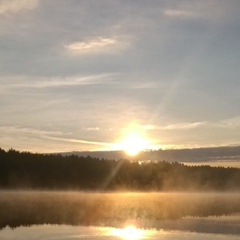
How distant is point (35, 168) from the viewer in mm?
96375

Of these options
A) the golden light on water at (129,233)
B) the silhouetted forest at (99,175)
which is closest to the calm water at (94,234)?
the golden light on water at (129,233)

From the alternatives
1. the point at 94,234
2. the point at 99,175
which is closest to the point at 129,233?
the point at 94,234

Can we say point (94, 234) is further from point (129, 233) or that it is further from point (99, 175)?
point (99, 175)

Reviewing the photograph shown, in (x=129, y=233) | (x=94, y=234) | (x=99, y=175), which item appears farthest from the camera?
(x=99, y=175)

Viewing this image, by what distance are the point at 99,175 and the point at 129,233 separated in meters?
83.4

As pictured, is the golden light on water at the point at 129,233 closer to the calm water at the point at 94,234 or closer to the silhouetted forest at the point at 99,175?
the calm water at the point at 94,234

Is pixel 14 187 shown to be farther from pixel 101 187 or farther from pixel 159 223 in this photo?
pixel 159 223

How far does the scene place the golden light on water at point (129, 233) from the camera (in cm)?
2533

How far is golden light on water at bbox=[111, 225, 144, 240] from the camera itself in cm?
2533

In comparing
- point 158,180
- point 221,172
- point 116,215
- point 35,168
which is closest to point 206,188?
point 221,172

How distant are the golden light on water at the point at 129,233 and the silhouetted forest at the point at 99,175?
64976mm

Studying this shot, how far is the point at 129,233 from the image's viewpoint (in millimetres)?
26578

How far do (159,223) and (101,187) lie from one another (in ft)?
261

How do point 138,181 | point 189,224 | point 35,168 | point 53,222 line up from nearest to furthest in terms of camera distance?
point 189,224 → point 53,222 → point 35,168 → point 138,181
